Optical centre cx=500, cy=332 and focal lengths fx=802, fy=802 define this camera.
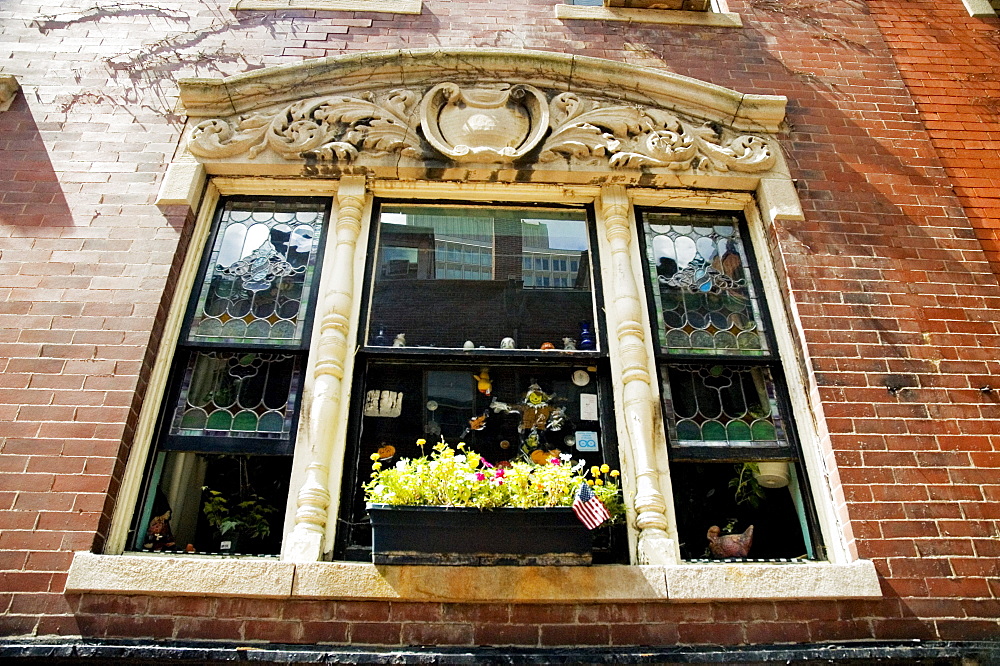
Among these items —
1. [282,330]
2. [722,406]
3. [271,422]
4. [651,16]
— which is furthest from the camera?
[651,16]

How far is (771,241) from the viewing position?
18.4ft

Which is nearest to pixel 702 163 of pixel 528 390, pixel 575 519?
pixel 528 390

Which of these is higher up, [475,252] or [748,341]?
[475,252]

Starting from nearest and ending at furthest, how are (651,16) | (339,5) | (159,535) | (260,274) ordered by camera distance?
1. (159,535)
2. (260,274)
3. (339,5)
4. (651,16)

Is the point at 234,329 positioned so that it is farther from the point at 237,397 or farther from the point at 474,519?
the point at 474,519

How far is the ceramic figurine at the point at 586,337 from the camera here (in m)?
5.17

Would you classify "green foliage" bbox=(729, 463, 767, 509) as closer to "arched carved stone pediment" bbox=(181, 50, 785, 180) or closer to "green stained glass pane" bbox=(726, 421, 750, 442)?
"green stained glass pane" bbox=(726, 421, 750, 442)

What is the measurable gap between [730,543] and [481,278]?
2.36 m

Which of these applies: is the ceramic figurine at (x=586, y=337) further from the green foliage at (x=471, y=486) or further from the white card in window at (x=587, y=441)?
the green foliage at (x=471, y=486)

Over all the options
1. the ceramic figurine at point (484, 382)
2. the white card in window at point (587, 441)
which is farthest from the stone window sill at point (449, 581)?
the ceramic figurine at point (484, 382)

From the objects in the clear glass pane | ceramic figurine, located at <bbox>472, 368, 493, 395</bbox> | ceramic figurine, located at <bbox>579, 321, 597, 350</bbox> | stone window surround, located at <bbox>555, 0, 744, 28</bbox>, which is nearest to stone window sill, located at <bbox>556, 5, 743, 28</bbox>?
stone window surround, located at <bbox>555, 0, 744, 28</bbox>

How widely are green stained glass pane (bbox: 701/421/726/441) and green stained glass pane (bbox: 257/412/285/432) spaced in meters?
2.52

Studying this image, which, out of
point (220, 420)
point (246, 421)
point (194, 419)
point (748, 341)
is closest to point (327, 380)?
point (246, 421)

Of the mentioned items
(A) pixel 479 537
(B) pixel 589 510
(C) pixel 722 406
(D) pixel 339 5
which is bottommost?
(A) pixel 479 537
